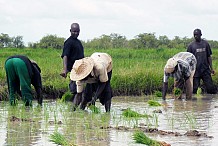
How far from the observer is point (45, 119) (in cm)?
920

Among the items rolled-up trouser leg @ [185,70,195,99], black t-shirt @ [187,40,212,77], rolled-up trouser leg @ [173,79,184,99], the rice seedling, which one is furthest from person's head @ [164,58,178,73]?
the rice seedling

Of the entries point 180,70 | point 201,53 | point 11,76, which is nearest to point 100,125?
point 11,76

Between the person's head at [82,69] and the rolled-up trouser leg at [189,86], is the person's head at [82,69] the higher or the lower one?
the higher one

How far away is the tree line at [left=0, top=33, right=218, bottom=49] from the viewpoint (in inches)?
1257

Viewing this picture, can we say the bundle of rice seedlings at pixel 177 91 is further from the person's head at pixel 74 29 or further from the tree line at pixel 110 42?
the tree line at pixel 110 42

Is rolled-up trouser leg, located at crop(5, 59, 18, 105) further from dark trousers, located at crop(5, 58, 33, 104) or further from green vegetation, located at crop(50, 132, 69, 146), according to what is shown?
green vegetation, located at crop(50, 132, 69, 146)

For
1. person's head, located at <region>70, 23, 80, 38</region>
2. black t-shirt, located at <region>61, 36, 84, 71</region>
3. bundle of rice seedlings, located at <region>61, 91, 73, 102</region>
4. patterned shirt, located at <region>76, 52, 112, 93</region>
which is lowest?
bundle of rice seedlings, located at <region>61, 91, 73, 102</region>

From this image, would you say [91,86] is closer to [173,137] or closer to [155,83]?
[173,137]

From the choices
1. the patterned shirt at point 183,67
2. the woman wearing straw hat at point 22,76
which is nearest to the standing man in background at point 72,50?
the woman wearing straw hat at point 22,76

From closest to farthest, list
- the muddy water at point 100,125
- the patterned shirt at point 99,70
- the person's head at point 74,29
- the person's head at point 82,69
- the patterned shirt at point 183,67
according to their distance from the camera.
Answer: the muddy water at point 100,125 < the person's head at point 82,69 < the patterned shirt at point 99,70 < the person's head at point 74,29 < the patterned shirt at point 183,67

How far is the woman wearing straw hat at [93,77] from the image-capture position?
350 inches

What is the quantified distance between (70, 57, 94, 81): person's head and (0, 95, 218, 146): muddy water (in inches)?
25.4

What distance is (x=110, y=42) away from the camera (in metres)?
36.7

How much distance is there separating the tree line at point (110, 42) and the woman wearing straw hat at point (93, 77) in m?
21.3
